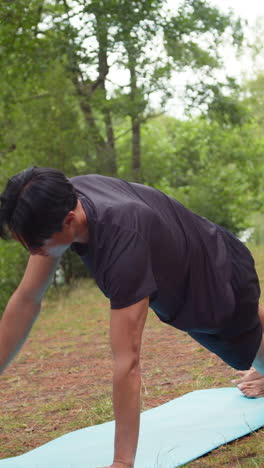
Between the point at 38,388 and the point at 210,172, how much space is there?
14.7m

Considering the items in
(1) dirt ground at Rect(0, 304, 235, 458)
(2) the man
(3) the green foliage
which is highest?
(2) the man

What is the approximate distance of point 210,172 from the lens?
19.4 meters

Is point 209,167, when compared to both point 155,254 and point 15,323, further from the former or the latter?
point 155,254

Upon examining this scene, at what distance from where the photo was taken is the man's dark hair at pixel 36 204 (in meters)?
2.29

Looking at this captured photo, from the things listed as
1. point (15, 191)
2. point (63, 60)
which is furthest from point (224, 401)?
point (63, 60)

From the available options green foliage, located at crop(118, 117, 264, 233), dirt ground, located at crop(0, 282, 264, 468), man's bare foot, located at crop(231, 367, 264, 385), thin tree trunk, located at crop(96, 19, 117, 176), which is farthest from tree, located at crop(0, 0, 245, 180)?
man's bare foot, located at crop(231, 367, 264, 385)

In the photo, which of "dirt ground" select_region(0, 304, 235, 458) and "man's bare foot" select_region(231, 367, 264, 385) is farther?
"dirt ground" select_region(0, 304, 235, 458)

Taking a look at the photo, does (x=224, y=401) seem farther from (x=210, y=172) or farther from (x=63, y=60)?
(x=210, y=172)

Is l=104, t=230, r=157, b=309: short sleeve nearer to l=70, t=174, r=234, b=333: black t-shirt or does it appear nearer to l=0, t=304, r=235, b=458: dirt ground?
l=70, t=174, r=234, b=333: black t-shirt

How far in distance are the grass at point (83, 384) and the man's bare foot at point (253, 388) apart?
482 mm

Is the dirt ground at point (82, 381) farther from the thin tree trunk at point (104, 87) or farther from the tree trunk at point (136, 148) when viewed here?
the tree trunk at point (136, 148)

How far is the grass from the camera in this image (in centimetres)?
368

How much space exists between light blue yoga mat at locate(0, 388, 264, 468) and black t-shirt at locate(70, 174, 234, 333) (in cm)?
64

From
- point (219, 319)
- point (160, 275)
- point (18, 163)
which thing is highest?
point (160, 275)
